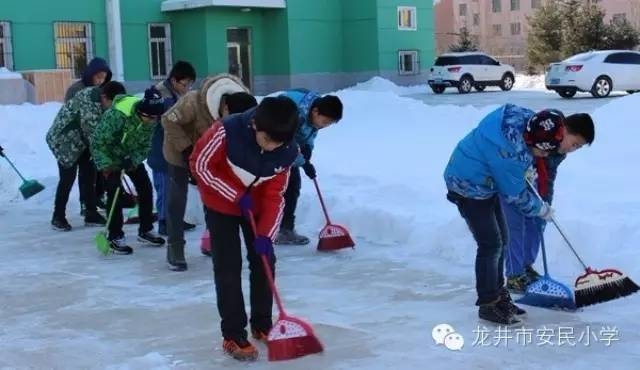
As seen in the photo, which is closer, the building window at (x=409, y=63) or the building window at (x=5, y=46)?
the building window at (x=5, y=46)

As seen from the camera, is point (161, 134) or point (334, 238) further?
point (161, 134)

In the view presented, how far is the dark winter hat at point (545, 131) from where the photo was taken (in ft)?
15.0

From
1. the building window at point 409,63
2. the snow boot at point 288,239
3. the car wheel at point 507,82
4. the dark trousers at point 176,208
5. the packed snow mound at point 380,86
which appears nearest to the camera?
the dark trousers at point 176,208

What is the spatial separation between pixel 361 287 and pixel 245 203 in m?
1.86

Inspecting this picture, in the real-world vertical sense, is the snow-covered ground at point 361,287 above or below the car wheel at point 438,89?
below

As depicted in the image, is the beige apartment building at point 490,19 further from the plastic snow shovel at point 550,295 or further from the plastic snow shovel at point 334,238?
the plastic snow shovel at point 550,295

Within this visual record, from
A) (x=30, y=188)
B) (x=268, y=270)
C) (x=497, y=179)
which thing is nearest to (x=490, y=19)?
(x=30, y=188)

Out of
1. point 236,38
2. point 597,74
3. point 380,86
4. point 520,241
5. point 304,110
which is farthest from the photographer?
point 380,86

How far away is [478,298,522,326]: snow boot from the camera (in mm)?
4961

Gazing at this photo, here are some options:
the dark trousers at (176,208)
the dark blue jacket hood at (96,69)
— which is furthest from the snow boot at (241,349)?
the dark blue jacket hood at (96,69)

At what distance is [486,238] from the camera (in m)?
4.94

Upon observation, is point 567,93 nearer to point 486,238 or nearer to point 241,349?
point 486,238

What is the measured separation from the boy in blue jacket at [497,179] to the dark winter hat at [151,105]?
2777mm

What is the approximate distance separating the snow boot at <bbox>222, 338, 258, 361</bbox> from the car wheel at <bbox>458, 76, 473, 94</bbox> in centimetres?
2741
